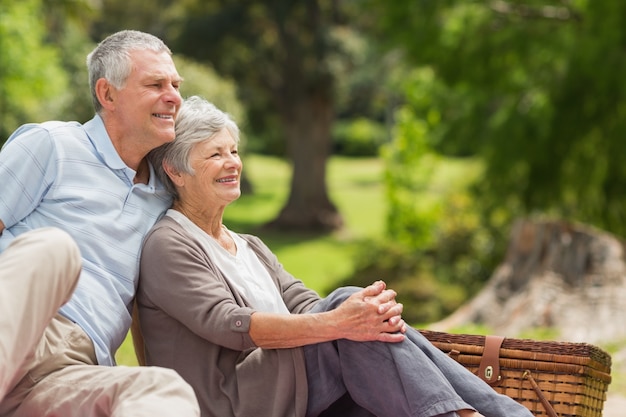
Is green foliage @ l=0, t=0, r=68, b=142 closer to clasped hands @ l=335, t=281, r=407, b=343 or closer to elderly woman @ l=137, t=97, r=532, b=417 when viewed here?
elderly woman @ l=137, t=97, r=532, b=417

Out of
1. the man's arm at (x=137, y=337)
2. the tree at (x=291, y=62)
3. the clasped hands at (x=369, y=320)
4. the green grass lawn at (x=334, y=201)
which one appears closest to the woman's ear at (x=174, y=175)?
the man's arm at (x=137, y=337)

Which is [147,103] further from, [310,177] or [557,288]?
[310,177]

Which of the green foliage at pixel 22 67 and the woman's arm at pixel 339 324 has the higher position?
the green foliage at pixel 22 67

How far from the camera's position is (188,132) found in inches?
132

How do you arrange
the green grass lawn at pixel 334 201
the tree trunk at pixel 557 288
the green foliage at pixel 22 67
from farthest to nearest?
the green grass lawn at pixel 334 201 < the green foliage at pixel 22 67 < the tree trunk at pixel 557 288

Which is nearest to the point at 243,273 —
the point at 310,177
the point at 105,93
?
the point at 105,93

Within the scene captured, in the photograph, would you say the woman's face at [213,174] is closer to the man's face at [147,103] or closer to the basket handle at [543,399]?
the man's face at [147,103]

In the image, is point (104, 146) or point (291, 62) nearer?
point (104, 146)

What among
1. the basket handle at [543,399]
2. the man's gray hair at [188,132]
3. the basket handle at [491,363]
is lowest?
the basket handle at [543,399]

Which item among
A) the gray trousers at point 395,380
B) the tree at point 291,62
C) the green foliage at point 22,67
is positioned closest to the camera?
the gray trousers at point 395,380

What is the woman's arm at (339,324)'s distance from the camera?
301cm

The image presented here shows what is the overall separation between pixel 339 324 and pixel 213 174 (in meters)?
0.66

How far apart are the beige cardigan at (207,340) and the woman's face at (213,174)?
173mm

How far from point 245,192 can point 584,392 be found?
1150 inches
